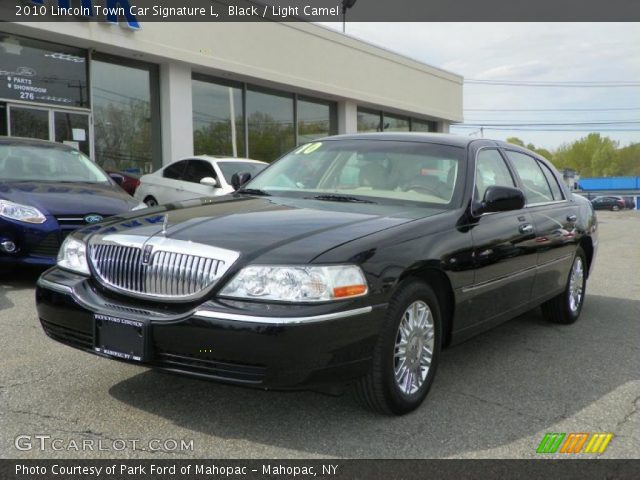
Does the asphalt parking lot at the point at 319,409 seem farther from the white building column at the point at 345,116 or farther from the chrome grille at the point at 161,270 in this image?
the white building column at the point at 345,116

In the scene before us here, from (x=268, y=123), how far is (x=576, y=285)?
14223 millimetres

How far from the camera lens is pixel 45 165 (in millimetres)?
7852

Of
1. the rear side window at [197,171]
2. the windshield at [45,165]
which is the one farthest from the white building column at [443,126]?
the windshield at [45,165]

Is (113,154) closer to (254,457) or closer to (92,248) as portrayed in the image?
(92,248)

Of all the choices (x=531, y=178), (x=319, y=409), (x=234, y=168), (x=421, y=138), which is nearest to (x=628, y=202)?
(x=234, y=168)

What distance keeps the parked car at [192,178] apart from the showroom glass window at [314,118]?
8.31 meters

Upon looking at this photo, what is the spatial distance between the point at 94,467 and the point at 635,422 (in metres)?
2.76

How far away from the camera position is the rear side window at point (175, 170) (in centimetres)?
1190

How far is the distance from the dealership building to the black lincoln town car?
1014 cm

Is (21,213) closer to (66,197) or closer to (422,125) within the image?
(66,197)

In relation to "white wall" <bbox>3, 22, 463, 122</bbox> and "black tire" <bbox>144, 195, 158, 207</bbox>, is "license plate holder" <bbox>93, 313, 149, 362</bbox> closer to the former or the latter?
"black tire" <bbox>144, 195, 158, 207</bbox>

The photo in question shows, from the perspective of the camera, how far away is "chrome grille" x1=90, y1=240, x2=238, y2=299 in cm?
301

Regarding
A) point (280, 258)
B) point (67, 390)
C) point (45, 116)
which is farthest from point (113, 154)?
point (280, 258)

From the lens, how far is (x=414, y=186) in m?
4.24
